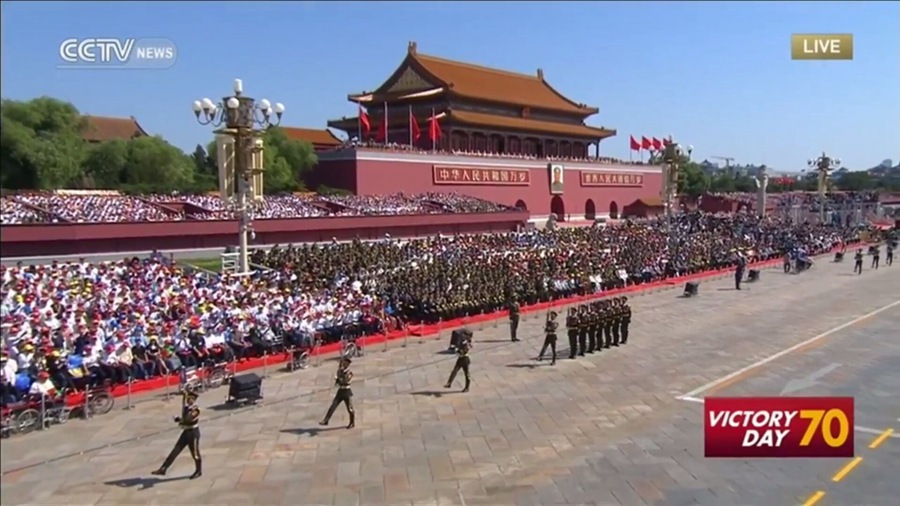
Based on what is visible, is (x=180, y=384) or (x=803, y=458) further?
(x=180, y=384)

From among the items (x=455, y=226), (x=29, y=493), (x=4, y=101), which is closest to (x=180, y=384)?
(x=29, y=493)

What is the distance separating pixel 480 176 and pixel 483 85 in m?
11.8

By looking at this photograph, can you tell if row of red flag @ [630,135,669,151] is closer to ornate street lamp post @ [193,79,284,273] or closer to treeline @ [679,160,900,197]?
treeline @ [679,160,900,197]

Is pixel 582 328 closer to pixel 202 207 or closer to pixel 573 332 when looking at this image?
pixel 573 332

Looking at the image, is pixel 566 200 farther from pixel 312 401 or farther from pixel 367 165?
pixel 312 401

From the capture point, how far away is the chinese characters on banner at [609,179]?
187 feet

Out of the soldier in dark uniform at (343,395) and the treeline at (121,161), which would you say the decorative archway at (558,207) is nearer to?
the treeline at (121,161)

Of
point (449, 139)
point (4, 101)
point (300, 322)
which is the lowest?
point (300, 322)

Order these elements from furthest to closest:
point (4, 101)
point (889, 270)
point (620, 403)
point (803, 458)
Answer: point (889, 270) < point (620, 403) < point (803, 458) < point (4, 101)

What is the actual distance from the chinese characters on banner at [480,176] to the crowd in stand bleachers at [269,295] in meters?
11.1

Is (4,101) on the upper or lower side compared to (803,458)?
upper

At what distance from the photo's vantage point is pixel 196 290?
17.0 metres

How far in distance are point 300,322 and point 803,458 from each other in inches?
416

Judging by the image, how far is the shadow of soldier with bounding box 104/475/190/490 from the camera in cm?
953
